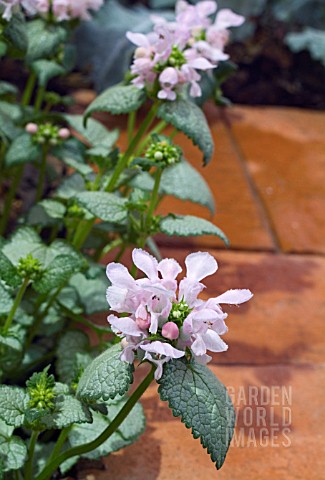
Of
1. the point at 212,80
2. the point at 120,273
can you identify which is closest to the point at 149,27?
the point at 212,80

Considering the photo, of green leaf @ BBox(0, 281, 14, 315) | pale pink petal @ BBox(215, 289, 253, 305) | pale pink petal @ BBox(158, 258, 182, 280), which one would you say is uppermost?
pale pink petal @ BBox(158, 258, 182, 280)

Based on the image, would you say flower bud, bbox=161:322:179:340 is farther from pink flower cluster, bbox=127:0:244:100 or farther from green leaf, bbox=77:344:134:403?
pink flower cluster, bbox=127:0:244:100

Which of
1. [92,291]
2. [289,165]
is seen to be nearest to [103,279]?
[92,291]

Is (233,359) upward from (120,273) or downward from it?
downward

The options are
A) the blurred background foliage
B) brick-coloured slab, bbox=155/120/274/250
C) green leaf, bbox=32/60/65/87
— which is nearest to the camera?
green leaf, bbox=32/60/65/87

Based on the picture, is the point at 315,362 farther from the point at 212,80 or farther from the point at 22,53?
the point at 22,53

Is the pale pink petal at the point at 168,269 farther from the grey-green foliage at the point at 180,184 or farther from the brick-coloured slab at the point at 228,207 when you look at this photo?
the brick-coloured slab at the point at 228,207

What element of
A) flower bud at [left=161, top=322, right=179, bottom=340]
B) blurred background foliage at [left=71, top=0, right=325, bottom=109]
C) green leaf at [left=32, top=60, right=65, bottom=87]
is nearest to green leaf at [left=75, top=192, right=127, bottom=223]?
flower bud at [left=161, top=322, right=179, bottom=340]

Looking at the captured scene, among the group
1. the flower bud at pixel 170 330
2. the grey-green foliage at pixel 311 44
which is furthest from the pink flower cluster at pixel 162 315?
the grey-green foliage at pixel 311 44
